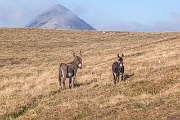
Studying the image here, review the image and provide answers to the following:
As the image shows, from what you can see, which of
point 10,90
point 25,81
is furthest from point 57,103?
point 25,81

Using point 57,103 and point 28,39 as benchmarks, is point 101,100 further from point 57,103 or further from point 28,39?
point 28,39

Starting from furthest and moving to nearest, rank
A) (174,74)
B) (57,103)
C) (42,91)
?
1. (42,91)
2. (174,74)
3. (57,103)

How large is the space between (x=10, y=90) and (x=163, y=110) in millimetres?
15280

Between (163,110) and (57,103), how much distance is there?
7903 mm

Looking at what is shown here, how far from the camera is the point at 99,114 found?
→ 20.1 m

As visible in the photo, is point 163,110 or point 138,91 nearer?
point 163,110

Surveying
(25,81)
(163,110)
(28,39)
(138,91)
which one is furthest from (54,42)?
(163,110)

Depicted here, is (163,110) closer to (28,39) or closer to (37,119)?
(37,119)

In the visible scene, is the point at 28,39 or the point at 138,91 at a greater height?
the point at 28,39

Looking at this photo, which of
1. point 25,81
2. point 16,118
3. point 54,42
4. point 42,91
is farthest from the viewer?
point 54,42

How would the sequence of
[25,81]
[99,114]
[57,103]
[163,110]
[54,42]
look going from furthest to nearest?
[54,42], [25,81], [57,103], [99,114], [163,110]

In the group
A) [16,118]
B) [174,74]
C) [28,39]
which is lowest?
[16,118]

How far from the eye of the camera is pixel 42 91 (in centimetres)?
2855

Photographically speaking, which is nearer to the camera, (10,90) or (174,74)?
(174,74)
